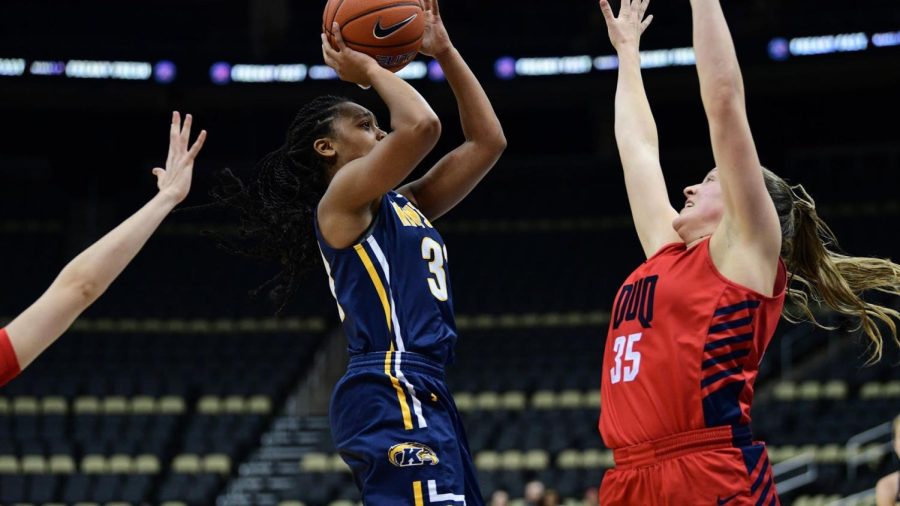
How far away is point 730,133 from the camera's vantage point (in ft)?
9.63

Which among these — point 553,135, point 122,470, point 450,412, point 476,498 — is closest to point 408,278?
point 450,412

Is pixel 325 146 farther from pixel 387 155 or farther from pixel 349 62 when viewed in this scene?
pixel 387 155

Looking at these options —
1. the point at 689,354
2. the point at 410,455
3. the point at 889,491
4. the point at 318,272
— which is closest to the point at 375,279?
the point at 410,455

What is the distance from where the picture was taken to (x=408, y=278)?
342 cm

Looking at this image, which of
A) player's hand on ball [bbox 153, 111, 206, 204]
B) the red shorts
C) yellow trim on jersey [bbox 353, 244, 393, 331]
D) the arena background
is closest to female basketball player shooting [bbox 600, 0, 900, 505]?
the red shorts

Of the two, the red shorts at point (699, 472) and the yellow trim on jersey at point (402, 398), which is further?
the yellow trim on jersey at point (402, 398)

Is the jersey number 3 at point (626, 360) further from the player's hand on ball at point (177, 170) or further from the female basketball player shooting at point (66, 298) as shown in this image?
the female basketball player shooting at point (66, 298)

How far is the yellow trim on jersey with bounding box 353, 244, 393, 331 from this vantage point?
3385 mm

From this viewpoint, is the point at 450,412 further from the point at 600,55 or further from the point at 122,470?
the point at 600,55

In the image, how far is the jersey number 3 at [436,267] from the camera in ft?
11.3

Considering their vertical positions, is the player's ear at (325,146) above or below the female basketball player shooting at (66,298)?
above

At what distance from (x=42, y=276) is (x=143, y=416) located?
392 cm

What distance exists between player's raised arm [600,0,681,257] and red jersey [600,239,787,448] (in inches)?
14.3

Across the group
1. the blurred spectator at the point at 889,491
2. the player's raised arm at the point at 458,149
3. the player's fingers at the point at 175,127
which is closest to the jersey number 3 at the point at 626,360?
the player's raised arm at the point at 458,149
